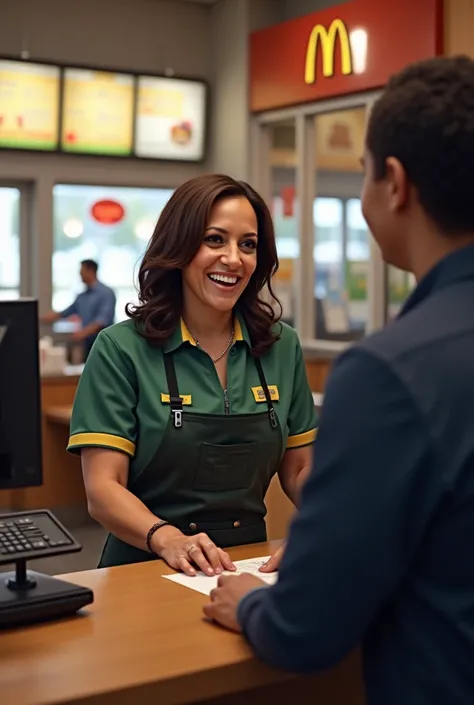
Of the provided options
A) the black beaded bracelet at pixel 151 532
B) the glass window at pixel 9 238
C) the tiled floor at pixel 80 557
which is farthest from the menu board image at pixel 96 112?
the black beaded bracelet at pixel 151 532

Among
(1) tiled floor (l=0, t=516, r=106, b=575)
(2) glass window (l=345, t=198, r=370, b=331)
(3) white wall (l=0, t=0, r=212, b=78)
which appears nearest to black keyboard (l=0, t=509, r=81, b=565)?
(1) tiled floor (l=0, t=516, r=106, b=575)

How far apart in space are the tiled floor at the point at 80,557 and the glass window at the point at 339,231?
2567 mm

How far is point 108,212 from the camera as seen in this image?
856 centimetres

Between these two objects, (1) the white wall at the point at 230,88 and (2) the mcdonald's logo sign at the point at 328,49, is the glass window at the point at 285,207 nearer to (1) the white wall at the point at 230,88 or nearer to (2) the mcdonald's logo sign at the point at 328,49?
(1) the white wall at the point at 230,88

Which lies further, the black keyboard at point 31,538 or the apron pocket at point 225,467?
the apron pocket at point 225,467

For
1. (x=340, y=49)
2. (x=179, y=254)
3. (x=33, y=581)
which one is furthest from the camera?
(x=340, y=49)

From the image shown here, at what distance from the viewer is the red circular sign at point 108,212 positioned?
335 inches

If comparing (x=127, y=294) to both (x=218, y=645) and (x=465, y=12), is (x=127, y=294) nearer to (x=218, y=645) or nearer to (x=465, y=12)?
(x=465, y=12)

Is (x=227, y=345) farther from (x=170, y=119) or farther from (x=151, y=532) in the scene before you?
(x=170, y=119)

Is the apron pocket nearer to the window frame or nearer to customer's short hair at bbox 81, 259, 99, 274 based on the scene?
the window frame

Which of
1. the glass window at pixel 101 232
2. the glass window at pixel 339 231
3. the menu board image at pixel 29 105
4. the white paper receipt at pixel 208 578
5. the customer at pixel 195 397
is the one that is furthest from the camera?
the glass window at pixel 101 232

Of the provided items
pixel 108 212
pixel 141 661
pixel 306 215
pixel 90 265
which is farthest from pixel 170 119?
pixel 141 661

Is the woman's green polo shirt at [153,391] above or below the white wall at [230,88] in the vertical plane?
below

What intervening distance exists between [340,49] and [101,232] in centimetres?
259
